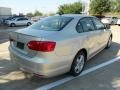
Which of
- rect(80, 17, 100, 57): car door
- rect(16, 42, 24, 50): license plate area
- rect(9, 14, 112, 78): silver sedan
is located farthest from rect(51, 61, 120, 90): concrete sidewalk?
rect(16, 42, 24, 50): license plate area

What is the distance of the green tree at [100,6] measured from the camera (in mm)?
45056

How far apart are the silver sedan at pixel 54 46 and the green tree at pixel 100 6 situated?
41.1m

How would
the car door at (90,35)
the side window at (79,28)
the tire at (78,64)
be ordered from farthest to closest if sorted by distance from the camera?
the car door at (90,35) < the side window at (79,28) < the tire at (78,64)

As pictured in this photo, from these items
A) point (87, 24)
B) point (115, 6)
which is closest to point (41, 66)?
point (87, 24)

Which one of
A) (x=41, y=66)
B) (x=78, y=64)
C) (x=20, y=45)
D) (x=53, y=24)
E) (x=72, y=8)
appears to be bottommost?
(x=78, y=64)

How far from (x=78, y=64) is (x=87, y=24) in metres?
1.35

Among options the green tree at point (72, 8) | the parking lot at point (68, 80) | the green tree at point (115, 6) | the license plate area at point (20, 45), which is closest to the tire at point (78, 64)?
the parking lot at point (68, 80)

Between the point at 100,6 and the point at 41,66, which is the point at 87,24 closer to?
the point at 41,66

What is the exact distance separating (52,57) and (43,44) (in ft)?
1.08

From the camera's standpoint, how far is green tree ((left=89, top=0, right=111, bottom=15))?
148ft

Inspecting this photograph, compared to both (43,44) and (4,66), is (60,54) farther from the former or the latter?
(4,66)

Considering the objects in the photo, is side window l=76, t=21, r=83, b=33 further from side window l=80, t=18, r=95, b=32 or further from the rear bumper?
the rear bumper

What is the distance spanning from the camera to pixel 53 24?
204 inches

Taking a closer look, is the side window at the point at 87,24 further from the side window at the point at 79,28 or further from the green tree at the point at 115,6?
the green tree at the point at 115,6
